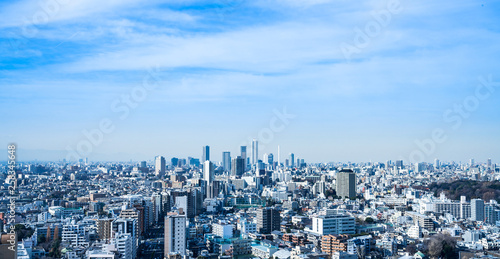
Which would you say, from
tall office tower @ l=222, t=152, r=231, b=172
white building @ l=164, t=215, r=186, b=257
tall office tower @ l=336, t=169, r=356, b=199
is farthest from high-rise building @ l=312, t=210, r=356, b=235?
tall office tower @ l=222, t=152, r=231, b=172

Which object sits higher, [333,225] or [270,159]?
[270,159]

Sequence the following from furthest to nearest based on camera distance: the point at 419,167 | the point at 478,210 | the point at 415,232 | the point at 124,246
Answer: the point at 419,167, the point at 478,210, the point at 415,232, the point at 124,246

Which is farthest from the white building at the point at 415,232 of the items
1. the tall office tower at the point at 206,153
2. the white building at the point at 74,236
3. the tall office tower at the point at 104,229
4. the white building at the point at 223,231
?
the tall office tower at the point at 206,153

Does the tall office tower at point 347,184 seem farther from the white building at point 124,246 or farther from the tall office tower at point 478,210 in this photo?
the white building at point 124,246

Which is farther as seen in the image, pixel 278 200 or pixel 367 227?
pixel 278 200

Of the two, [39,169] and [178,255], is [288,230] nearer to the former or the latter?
[178,255]

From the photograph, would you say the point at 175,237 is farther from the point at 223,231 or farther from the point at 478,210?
the point at 478,210

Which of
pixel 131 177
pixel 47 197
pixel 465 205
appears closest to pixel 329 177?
pixel 131 177

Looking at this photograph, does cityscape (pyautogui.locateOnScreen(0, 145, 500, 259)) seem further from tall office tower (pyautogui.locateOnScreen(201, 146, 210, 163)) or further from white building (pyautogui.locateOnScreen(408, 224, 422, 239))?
tall office tower (pyautogui.locateOnScreen(201, 146, 210, 163))

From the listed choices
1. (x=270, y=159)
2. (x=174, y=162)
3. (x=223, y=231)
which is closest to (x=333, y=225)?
(x=223, y=231)
